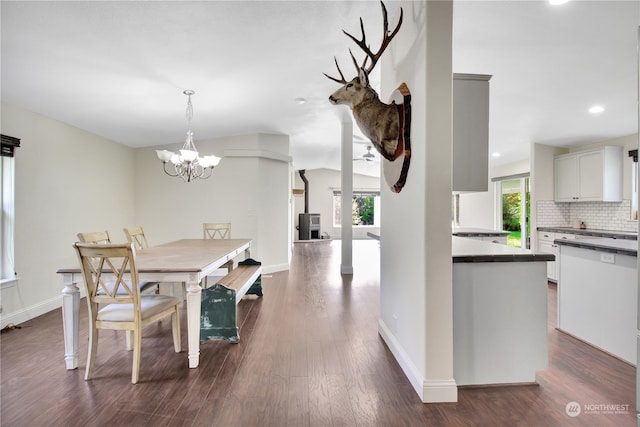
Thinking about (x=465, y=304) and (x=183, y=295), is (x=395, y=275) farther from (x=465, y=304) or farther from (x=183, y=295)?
(x=183, y=295)

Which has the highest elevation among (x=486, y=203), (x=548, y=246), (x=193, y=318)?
(x=486, y=203)

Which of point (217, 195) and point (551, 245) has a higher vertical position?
point (217, 195)

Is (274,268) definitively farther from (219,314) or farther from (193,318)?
(193,318)

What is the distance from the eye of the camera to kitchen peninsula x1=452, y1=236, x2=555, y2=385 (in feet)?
6.55

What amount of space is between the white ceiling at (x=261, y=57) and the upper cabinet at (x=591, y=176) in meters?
0.34

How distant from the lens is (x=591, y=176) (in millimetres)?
4434

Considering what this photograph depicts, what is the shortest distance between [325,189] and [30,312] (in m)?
9.48

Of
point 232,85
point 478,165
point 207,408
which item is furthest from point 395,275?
point 232,85

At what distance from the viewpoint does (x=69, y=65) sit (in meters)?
2.53

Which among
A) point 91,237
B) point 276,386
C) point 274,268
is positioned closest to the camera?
point 276,386

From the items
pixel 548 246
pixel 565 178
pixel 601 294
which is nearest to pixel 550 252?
pixel 548 246

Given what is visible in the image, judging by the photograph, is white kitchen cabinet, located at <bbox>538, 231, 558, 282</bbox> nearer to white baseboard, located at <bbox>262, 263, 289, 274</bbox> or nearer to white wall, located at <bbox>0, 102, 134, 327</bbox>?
white baseboard, located at <bbox>262, 263, 289, 274</bbox>

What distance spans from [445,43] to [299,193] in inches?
356

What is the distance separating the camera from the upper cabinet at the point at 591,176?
426cm
